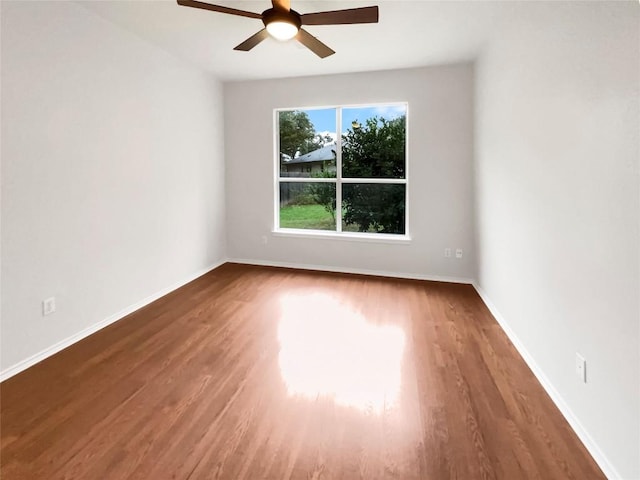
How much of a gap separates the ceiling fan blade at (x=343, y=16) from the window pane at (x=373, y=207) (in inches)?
96.7

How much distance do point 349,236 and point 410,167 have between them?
1181mm

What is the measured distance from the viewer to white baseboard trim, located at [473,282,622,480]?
1.52m

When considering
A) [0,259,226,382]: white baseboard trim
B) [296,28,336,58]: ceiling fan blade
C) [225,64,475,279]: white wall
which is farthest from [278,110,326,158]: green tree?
[0,259,226,382]: white baseboard trim

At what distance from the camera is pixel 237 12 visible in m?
2.24

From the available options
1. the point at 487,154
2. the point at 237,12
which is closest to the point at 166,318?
the point at 237,12

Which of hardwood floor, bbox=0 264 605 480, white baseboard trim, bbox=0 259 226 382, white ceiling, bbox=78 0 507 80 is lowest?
hardwood floor, bbox=0 264 605 480

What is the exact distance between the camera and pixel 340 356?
8.38ft

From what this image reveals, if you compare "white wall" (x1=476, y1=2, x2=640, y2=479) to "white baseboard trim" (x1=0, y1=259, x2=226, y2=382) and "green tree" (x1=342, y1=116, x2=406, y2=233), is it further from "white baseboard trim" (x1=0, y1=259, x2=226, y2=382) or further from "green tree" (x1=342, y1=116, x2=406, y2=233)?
"white baseboard trim" (x1=0, y1=259, x2=226, y2=382)

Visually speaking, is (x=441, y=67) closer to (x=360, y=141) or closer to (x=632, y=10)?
(x=360, y=141)

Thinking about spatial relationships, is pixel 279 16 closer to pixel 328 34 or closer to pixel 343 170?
pixel 328 34

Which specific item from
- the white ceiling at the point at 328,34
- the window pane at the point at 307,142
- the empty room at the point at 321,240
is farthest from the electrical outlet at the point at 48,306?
the window pane at the point at 307,142

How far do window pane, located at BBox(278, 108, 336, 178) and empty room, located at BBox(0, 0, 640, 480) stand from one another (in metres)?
0.03

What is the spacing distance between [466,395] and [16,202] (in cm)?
315

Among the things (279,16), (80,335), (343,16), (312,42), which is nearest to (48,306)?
(80,335)
